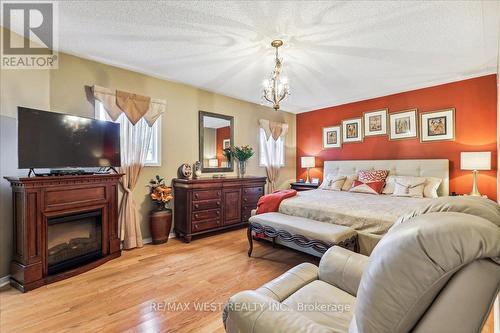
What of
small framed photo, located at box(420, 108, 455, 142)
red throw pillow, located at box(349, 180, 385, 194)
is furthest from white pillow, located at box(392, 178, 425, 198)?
small framed photo, located at box(420, 108, 455, 142)

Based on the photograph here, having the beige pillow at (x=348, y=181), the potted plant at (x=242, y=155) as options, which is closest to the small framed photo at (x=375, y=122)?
the beige pillow at (x=348, y=181)

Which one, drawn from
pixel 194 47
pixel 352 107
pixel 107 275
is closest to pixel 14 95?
pixel 194 47

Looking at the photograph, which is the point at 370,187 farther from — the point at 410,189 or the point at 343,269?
the point at 343,269

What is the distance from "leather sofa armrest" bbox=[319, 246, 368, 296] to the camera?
1345 millimetres

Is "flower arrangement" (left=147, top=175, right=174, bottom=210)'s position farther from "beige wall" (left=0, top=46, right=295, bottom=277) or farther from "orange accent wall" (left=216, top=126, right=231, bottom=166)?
"orange accent wall" (left=216, top=126, right=231, bottom=166)

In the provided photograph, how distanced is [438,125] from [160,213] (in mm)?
4700

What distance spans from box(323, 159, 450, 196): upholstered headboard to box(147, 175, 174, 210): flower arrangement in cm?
347

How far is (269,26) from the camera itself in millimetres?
2283

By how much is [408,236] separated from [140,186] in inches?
137

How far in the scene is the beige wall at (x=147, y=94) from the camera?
2.48 m

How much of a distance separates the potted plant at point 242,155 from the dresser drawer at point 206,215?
1.06 metres

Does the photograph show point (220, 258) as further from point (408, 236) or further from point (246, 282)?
point (408, 236)

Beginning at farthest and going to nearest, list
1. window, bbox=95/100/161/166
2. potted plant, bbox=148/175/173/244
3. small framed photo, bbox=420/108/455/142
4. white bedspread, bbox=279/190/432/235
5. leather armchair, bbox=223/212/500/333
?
small framed photo, bbox=420/108/455/142 → window, bbox=95/100/161/166 → potted plant, bbox=148/175/173/244 → white bedspread, bbox=279/190/432/235 → leather armchair, bbox=223/212/500/333

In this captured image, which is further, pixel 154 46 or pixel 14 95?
pixel 154 46
